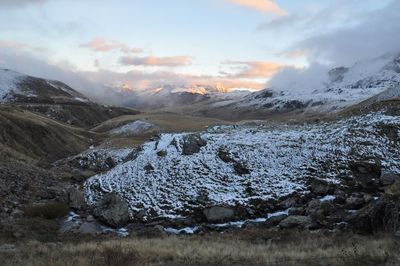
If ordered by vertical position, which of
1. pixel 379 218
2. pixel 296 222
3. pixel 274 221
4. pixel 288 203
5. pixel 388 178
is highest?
pixel 388 178

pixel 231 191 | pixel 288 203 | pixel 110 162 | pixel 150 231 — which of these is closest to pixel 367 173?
pixel 288 203

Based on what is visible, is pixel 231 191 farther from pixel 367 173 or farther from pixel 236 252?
pixel 236 252

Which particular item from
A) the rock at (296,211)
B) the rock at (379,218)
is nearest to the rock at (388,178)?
the rock at (296,211)

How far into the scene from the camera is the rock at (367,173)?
33094 millimetres

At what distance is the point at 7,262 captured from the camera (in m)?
15.3

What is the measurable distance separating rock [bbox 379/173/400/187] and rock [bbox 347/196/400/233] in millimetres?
9480

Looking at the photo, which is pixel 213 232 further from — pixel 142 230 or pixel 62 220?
pixel 62 220

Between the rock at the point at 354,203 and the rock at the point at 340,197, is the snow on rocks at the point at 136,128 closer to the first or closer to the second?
the rock at the point at 340,197

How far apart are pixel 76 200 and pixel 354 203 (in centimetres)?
2029

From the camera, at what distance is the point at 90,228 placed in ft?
97.7

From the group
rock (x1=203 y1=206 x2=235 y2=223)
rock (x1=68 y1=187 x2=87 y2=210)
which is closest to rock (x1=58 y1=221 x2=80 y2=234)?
rock (x1=68 y1=187 x2=87 y2=210)

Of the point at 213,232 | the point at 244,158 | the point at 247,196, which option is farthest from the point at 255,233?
the point at 244,158

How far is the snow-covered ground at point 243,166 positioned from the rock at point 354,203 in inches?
150

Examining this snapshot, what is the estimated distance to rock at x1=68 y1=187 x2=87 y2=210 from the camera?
33906 mm
